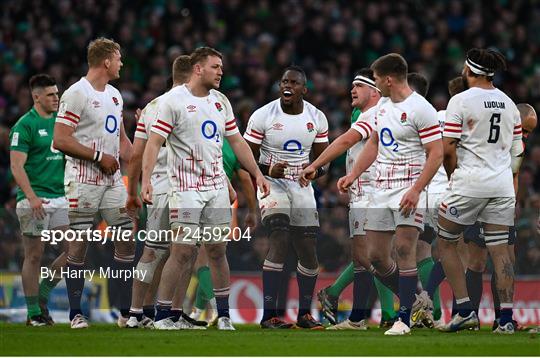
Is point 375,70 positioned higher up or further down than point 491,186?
higher up

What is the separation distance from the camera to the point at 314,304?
14.6 m

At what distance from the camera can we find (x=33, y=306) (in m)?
13.1

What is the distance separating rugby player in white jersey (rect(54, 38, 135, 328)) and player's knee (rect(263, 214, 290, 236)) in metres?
1.41

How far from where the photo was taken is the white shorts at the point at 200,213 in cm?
1183

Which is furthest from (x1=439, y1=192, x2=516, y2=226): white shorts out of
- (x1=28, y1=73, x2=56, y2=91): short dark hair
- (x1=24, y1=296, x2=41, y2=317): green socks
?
(x1=28, y1=73, x2=56, y2=91): short dark hair

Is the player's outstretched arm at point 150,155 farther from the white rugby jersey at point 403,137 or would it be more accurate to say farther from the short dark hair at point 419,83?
the short dark hair at point 419,83

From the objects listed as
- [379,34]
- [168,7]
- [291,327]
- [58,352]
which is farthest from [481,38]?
[58,352]

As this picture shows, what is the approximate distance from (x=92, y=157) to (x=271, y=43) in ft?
36.9

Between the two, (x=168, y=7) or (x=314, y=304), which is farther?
(x=168, y=7)

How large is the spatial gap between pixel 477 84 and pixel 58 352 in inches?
179

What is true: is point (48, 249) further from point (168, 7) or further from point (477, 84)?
point (168, 7)

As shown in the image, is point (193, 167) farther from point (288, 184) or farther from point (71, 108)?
point (288, 184)

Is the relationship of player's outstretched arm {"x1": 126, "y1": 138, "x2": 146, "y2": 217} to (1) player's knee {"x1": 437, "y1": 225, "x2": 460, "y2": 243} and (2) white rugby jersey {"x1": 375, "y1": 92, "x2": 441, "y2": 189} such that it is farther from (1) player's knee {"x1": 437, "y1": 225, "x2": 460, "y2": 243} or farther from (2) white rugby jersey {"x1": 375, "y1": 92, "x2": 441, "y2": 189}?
(1) player's knee {"x1": 437, "y1": 225, "x2": 460, "y2": 243}

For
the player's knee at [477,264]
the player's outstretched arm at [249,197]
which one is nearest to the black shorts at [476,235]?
the player's knee at [477,264]
